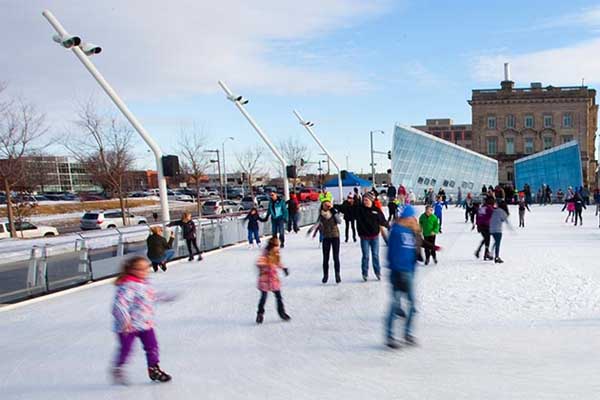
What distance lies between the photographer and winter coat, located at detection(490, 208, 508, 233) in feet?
28.6

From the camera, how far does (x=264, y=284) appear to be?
550 centimetres

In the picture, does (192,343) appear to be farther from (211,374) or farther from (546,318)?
(546,318)

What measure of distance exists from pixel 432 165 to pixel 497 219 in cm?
3028

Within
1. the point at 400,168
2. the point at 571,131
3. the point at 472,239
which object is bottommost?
the point at 472,239

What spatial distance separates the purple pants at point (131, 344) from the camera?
3.94 meters

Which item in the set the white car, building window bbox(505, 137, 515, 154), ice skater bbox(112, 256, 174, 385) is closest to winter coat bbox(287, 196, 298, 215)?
ice skater bbox(112, 256, 174, 385)

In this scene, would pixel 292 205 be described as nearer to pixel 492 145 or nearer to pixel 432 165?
pixel 432 165

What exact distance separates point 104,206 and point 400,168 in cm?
2497

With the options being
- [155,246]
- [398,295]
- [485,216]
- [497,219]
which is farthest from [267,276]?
[485,216]

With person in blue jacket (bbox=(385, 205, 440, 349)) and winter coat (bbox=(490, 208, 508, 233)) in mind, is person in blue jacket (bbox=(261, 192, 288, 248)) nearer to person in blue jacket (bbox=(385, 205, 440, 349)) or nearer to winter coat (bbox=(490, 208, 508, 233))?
winter coat (bbox=(490, 208, 508, 233))

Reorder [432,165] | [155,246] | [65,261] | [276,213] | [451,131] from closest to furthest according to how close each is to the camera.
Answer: [65,261]
[155,246]
[276,213]
[432,165]
[451,131]

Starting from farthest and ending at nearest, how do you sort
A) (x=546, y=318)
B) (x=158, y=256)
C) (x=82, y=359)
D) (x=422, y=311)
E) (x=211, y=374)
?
(x=158, y=256) → (x=422, y=311) → (x=546, y=318) → (x=82, y=359) → (x=211, y=374)

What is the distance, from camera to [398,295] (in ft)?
15.4

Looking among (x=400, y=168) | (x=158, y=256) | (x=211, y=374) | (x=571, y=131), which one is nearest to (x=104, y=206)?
(x=400, y=168)
